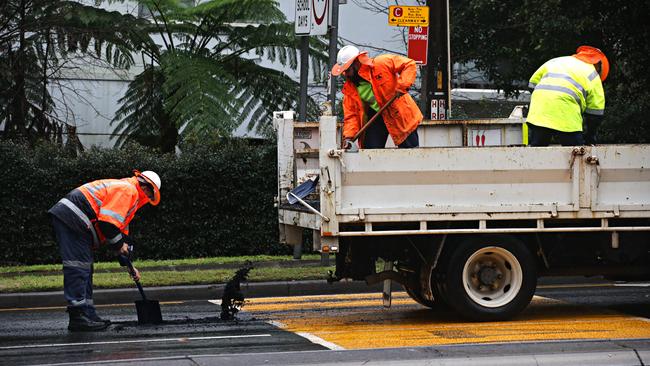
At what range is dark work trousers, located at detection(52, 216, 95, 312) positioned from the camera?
946 cm

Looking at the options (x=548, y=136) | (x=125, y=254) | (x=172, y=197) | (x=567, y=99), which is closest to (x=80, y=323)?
(x=125, y=254)

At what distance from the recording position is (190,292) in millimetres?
12656

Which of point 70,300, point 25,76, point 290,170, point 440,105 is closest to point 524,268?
point 290,170

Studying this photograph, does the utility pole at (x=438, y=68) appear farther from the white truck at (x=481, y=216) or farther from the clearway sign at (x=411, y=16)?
the white truck at (x=481, y=216)

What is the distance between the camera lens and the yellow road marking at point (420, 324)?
27.6ft

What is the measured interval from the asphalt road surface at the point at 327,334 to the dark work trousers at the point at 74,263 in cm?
35

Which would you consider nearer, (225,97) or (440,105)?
(440,105)

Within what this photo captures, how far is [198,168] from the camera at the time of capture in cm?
1717

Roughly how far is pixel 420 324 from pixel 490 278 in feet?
2.40

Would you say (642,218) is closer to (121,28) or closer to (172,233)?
(172,233)

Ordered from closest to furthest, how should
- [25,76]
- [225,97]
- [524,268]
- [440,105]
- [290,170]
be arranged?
[524,268]
[290,170]
[440,105]
[225,97]
[25,76]

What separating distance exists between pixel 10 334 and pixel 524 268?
14.9 ft

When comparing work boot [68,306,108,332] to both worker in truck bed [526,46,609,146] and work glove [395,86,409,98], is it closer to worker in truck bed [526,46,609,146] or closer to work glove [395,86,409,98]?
work glove [395,86,409,98]

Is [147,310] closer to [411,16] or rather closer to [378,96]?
[378,96]
